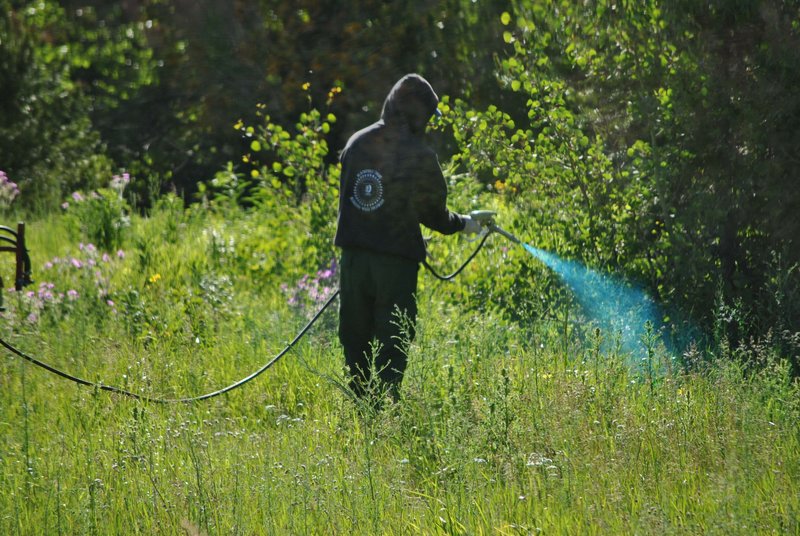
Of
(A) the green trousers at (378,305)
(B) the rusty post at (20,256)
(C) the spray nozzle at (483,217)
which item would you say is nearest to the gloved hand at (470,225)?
(C) the spray nozzle at (483,217)

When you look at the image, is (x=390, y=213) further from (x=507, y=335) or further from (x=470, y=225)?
(x=507, y=335)

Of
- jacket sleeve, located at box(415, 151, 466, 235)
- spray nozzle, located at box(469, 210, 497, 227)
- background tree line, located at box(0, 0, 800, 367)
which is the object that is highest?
background tree line, located at box(0, 0, 800, 367)

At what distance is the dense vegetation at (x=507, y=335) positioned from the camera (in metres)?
4.21

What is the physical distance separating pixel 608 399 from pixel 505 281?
2.11 m

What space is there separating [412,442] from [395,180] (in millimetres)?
1276

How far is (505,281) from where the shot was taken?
682 cm

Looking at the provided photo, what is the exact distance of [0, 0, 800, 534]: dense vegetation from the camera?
13.8 feet

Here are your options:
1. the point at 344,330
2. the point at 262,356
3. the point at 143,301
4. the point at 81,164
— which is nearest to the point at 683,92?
the point at 344,330

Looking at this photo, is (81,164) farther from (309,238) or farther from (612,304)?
(612,304)

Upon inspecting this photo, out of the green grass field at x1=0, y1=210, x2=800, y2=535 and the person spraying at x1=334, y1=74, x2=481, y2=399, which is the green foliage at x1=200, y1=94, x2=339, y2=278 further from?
the person spraying at x1=334, y1=74, x2=481, y2=399

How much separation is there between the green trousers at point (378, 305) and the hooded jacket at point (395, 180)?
0.08m

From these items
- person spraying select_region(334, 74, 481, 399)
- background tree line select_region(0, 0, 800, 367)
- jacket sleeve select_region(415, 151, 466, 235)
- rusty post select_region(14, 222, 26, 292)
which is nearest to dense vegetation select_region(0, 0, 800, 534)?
background tree line select_region(0, 0, 800, 367)

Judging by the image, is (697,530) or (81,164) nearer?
(697,530)

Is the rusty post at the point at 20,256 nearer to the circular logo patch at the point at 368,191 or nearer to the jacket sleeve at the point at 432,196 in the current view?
the circular logo patch at the point at 368,191
